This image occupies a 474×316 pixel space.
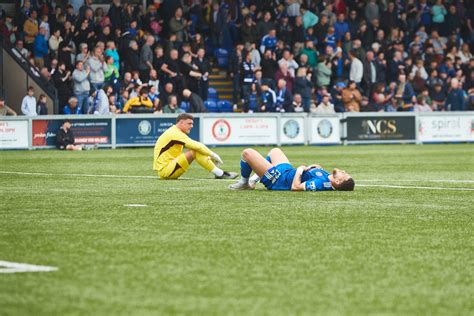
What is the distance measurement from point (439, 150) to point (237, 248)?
22.7 metres

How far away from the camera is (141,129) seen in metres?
32.9

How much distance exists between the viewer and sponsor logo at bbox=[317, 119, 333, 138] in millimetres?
35188

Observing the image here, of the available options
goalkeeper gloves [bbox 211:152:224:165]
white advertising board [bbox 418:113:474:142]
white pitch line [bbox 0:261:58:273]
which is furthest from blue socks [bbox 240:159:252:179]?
white advertising board [bbox 418:113:474:142]

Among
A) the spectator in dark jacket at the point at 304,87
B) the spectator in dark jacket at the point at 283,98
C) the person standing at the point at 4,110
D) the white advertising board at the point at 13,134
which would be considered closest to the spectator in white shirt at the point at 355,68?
the spectator in dark jacket at the point at 304,87

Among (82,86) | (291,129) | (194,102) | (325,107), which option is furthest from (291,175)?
(325,107)

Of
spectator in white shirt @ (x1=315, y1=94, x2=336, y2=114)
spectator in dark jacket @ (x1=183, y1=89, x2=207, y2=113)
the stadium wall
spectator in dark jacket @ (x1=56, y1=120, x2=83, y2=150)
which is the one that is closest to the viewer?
spectator in dark jacket @ (x1=56, y1=120, x2=83, y2=150)

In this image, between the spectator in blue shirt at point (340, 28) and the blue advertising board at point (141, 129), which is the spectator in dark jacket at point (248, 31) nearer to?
the spectator in blue shirt at point (340, 28)

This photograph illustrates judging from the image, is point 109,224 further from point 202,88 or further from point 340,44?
point 340,44

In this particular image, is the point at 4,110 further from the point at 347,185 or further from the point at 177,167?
the point at 347,185

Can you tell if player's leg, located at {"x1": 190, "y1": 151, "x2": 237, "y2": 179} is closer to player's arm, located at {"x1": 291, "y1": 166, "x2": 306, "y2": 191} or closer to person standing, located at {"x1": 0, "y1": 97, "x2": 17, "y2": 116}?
player's arm, located at {"x1": 291, "y1": 166, "x2": 306, "y2": 191}

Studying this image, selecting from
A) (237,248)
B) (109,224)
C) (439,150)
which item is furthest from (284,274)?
(439,150)

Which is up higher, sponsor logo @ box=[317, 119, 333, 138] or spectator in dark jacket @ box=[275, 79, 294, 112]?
spectator in dark jacket @ box=[275, 79, 294, 112]

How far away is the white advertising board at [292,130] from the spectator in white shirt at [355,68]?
507 centimetres

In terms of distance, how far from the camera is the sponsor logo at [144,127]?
32.9 m
